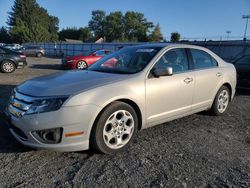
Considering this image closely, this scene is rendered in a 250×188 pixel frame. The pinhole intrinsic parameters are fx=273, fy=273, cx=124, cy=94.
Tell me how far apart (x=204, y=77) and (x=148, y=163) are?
2249 millimetres

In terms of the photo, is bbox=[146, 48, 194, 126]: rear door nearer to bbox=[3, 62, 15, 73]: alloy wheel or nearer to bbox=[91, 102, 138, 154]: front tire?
bbox=[91, 102, 138, 154]: front tire

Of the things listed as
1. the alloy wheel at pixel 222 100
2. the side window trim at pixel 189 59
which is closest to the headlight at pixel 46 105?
the side window trim at pixel 189 59

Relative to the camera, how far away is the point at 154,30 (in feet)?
320

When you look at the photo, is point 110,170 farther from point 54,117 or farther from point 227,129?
point 227,129

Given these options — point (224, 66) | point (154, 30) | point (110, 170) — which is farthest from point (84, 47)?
point (154, 30)

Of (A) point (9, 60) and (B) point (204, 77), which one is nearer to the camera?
(B) point (204, 77)

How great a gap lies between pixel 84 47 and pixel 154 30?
68.4 meters

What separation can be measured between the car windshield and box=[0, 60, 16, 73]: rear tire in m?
9.92

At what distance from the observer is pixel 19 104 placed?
11.5 feet

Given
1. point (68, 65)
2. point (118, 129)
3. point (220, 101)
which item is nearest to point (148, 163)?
point (118, 129)

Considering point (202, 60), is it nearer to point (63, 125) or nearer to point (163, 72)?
point (163, 72)

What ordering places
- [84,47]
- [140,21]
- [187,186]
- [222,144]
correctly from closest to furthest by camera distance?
1. [187,186]
2. [222,144]
3. [84,47]
4. [140,21]

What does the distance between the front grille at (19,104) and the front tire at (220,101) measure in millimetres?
3650

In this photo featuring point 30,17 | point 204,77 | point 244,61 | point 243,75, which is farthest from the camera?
point 30,17
